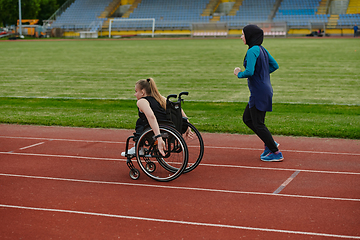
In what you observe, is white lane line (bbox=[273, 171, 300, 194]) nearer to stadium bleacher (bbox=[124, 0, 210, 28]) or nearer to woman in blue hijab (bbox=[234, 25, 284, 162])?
woman in blue hijab (bbox=[234, 25, 284, 162])

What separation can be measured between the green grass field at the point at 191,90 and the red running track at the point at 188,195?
1.88 m

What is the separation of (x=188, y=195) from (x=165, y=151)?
71 cm

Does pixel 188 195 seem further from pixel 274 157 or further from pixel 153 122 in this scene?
pixel 274 157

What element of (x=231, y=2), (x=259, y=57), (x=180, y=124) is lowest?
(x=180, y=124)

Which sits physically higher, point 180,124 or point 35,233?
point 180,124

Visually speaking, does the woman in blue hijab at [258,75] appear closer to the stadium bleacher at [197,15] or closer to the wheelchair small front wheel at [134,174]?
the wheelchair small front wheel at [134,174]

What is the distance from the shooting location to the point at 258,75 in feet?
20.2

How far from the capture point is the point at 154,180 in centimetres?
572

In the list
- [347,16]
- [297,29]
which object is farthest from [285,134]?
[347,16]

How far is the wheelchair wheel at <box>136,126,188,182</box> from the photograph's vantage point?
5.39 meters

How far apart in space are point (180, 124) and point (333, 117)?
213 inches

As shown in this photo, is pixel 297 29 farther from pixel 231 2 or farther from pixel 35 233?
pixel 35 233

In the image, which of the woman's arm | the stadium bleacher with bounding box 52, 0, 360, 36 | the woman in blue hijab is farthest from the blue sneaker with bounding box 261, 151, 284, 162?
the stadium bleacher with bounding box 52, 0, 360, 36

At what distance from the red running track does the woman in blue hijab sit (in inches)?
24.6
